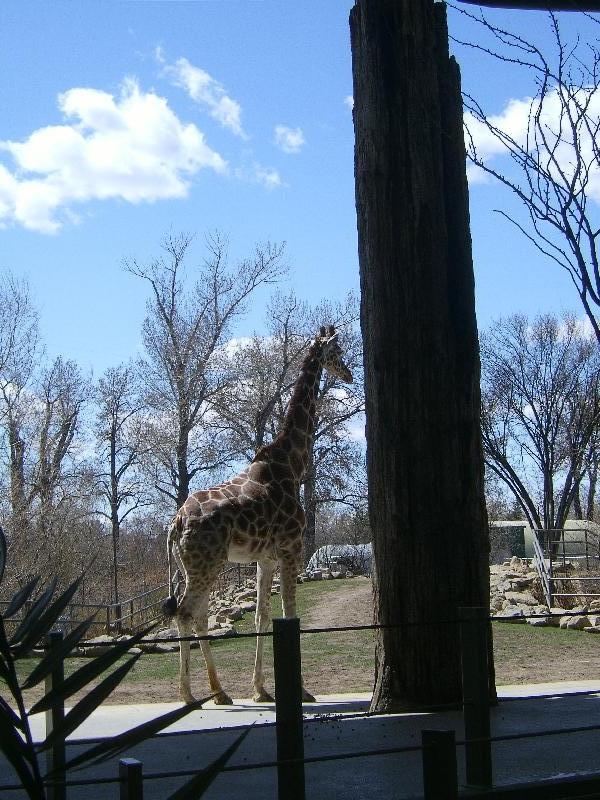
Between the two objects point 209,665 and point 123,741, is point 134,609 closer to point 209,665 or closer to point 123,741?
point 209,665

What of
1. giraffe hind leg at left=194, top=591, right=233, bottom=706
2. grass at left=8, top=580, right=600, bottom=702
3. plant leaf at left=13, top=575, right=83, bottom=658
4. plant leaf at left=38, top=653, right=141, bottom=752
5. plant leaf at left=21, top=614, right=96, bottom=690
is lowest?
grass at left=8, top=580, right=600, bottom=702

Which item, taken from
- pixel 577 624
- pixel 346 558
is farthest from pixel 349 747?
pixel 346 558

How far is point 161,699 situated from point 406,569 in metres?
4.18

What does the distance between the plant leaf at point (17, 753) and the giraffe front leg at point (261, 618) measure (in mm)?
6134

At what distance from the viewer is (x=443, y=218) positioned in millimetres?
6629

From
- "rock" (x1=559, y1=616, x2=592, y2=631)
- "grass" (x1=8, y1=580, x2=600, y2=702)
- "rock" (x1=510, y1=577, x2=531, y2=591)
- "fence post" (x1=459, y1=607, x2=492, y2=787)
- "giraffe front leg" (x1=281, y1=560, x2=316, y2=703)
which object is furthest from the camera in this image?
"rock" (x1=510, y1=577, x2=531, y2=591)

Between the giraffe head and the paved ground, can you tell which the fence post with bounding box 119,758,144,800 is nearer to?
the paved ground

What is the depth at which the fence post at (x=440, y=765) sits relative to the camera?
9.80ft

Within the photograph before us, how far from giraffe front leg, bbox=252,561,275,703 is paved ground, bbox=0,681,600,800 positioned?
0.91 metres

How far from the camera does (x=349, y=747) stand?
5.19 m

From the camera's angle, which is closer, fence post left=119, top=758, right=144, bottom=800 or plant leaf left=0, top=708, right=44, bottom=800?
plant leaf left=0, top=708, right=44, bottom=800

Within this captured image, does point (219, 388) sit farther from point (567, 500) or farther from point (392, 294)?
point (392, 294)

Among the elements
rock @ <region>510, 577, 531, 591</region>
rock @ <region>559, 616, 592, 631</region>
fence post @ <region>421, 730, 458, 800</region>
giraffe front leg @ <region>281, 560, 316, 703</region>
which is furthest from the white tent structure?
fence post @ <region>421, 730, 458, 800</region>

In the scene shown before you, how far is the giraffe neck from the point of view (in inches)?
360
